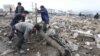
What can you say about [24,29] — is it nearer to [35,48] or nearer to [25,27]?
[25,27]

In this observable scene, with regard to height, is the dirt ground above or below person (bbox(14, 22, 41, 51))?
below

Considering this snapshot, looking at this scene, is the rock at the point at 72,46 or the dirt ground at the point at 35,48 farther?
the rock at the point at 72,46

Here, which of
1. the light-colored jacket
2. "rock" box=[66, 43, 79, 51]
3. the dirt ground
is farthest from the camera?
"rock" box=[66, 43, 79, 51]

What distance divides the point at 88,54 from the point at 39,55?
6.32 feet

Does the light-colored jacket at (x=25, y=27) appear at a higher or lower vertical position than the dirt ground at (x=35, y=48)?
higher

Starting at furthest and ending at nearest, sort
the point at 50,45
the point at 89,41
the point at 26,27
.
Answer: the point at 89,41 < the point at 50,45 < the point at 26,27

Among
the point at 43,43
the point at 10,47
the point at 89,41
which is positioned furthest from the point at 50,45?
the point at 89,41

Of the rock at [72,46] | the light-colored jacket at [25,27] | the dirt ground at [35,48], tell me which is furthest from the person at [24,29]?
the rock at [72,46]

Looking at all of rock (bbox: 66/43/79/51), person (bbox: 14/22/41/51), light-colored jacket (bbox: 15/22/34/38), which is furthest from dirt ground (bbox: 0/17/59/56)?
light-colored jacket (bbox: 15/22/34/38)

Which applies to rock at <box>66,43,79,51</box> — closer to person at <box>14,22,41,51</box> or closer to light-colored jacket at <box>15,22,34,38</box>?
person at <box>14,22,41,51</box>

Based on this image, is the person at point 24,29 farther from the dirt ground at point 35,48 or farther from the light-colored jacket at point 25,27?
the dirt ground at point 35,48

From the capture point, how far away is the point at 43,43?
29.0 feet

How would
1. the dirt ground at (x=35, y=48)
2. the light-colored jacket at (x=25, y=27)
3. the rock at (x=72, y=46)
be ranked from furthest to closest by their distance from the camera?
the rock at (x=72, y=46)
the dirt ground at (x=35, y=48)
the light-colored jacket at (x=25, y=27)

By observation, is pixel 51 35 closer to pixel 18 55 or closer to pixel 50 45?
pixel 50 45
